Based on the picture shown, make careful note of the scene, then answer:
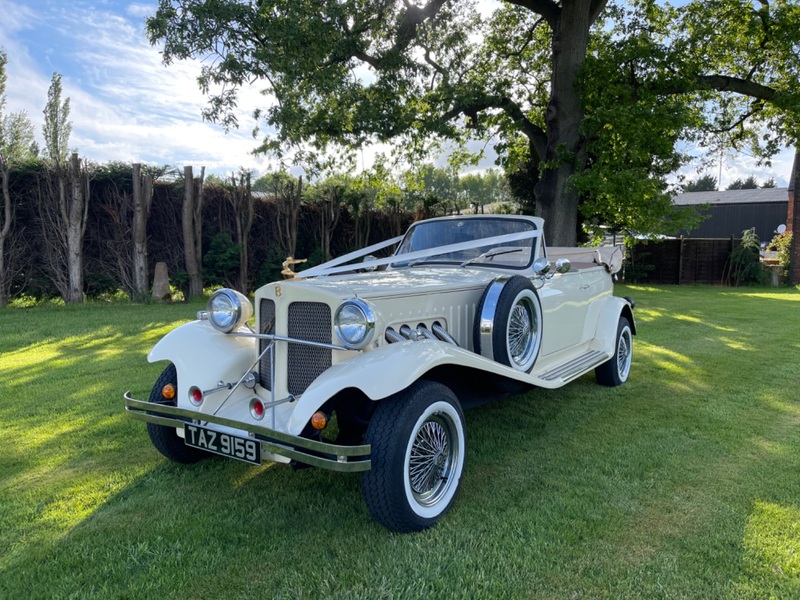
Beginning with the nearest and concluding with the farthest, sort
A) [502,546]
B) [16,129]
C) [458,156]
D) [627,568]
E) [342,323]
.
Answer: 1. [627,568]
2. [502,546]
3. [342,323]
4. [458,156]
5. [16,129]

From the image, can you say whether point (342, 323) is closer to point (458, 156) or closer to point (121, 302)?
point (121, 302)

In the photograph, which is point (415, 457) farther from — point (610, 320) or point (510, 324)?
point (610, 320)

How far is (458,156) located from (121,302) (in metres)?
10.2

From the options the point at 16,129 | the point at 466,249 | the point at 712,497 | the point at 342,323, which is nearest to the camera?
the point at 342,323

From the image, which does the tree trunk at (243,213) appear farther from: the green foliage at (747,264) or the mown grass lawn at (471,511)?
the green foliage at (747,264)

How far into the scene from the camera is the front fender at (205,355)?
3.18 metres

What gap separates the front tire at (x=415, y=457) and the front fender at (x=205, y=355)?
1.13 metres

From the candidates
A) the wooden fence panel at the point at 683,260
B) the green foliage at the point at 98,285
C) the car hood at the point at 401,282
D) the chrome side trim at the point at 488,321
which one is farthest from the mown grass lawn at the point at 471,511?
the wooden fence panel at the point at 683,260

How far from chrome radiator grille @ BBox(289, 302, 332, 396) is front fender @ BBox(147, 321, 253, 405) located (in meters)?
0.44

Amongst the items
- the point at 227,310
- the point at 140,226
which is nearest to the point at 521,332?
the point at 227,310

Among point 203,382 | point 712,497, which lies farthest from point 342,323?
point 712,497

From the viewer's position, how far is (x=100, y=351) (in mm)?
6734

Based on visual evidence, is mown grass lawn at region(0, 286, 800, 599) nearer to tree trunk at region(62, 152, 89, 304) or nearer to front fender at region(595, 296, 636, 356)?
front fender at region(595, 296, 636, 356)

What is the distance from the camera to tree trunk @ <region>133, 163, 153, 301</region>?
10594mm
